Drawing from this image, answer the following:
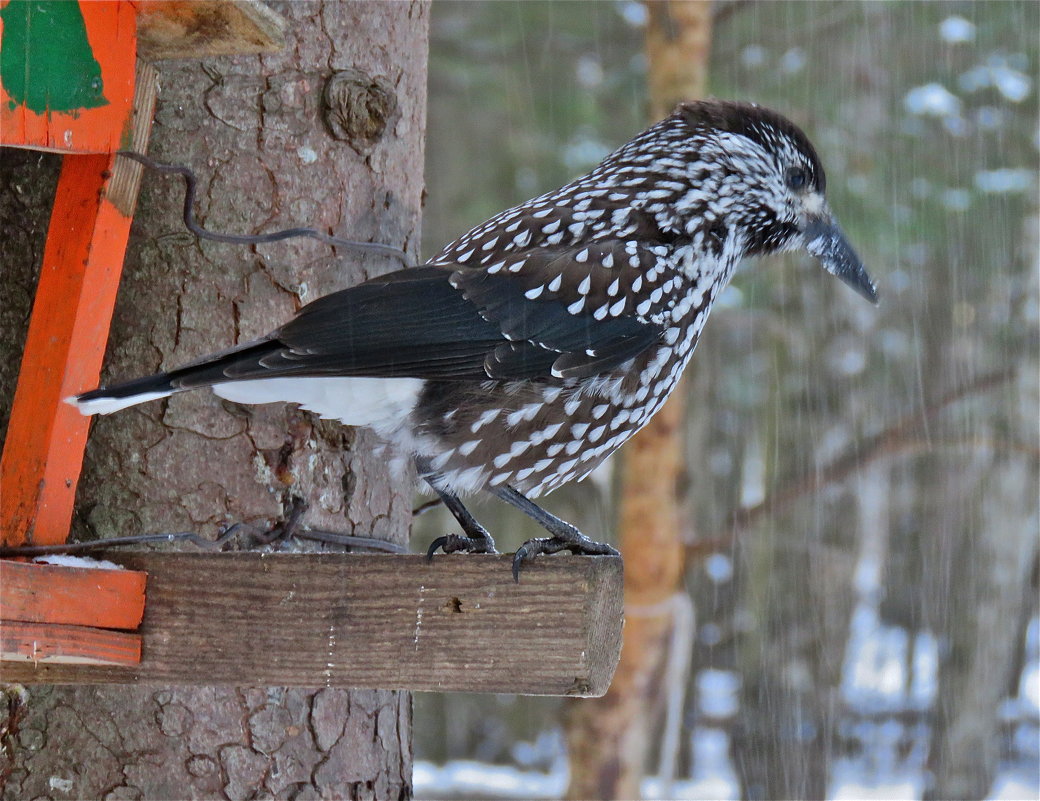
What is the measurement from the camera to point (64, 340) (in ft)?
6.82

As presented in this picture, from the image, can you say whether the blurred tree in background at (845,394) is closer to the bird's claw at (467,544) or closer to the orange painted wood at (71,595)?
the bird's claw at (467,544)

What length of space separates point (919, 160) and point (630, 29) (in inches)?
70.8

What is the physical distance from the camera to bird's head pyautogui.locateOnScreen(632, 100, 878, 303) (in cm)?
282

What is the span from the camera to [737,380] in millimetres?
9969

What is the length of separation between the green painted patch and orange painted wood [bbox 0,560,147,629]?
2.50 feet

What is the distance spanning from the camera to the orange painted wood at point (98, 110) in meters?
1.97

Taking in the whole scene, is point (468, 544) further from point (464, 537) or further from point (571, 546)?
point (571, 546)

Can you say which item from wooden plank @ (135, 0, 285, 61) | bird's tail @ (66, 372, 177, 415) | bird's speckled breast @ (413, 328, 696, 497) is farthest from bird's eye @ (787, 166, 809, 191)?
bird's tail @ (66, 372, 177, 415)

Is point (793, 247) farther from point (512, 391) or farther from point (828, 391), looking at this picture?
point (828, 391)

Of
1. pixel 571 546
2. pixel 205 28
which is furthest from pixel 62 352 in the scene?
pixel 571 546

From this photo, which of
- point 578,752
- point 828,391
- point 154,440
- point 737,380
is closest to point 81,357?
point 154,440

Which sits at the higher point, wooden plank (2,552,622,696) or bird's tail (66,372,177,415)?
bird's tail (66,372,177,415)

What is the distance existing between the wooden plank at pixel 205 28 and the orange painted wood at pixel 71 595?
951mm

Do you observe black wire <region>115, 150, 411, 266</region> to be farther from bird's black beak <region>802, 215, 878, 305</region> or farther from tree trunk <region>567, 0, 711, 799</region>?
tree trunk <region>567, 0, 711, 799</region>
